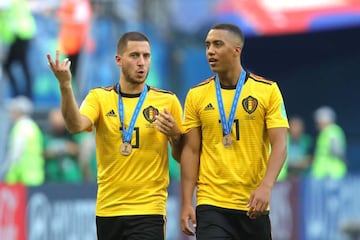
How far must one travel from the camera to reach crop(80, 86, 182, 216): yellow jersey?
29.8 ft

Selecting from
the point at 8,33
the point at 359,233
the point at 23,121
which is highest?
the point at 8,33

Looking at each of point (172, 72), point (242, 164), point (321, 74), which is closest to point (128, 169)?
point (242, 164)

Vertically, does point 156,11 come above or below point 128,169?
above

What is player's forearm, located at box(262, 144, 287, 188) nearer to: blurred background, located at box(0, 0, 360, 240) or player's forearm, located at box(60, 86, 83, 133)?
player's forearm, located at box(60, 86, 83, 133)

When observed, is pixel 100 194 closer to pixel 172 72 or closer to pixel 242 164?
pixel 242 164

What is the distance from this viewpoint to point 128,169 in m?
9.10

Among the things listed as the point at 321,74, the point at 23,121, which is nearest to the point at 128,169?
the point at 23,121

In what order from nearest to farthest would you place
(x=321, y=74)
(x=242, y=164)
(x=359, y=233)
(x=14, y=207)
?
1. (x=242, y=164)
2. (x=14, y=207)
3. (x=359, y=233)
4. (x=321, y=74)

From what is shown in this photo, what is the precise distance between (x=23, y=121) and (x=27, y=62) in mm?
3434

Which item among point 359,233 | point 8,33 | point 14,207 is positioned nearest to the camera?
point 14,207

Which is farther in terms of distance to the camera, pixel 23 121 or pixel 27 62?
pixel 27 62

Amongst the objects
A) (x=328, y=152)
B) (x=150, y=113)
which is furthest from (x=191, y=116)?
(x=328, y=152)

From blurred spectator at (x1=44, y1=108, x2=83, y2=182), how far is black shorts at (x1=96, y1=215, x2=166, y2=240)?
9.22m

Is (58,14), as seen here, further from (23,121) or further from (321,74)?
(321,74)
